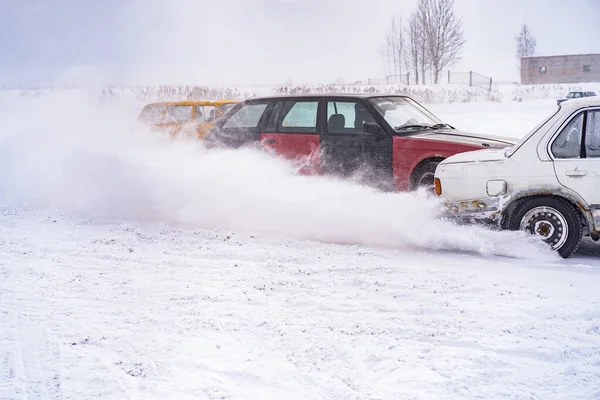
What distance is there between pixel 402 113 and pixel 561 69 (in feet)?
209

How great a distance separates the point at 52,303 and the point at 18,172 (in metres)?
7.35

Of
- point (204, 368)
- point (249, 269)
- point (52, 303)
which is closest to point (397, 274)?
point (249, 269)

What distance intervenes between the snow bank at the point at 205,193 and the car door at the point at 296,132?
0.58ft

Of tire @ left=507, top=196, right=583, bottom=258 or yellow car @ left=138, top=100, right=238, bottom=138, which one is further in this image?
yellow car @ left=138, top=100, right=238, bottom=138

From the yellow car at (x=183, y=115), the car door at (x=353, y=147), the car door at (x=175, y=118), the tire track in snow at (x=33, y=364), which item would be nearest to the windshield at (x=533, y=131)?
the car door at (x=353, y=147)

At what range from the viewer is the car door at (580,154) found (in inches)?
217

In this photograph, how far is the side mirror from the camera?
7508mm

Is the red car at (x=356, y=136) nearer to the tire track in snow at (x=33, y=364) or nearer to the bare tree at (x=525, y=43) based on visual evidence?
the tire track in snow at (x=33, y=364)

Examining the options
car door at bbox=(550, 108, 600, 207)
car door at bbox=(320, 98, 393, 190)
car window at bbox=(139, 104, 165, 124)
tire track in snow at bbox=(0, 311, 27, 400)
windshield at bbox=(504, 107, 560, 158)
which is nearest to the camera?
tire track in snow at bbox=(0, 311, 27, 400)

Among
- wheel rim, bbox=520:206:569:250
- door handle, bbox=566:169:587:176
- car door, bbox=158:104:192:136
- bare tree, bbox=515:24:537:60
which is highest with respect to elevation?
bare tree, bbox=515:24:537:60

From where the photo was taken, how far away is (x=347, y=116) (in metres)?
7.89

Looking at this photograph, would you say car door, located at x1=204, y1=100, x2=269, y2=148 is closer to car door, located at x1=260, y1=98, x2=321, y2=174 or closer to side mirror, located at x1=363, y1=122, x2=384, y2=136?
car door, located at x1=260, y1=98, x2=321, y2=174

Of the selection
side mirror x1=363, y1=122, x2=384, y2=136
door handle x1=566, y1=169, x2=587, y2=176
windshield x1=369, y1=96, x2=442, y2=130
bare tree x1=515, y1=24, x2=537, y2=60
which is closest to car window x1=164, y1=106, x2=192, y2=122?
windshield x1=369, y1=96, x2=442, y2=130

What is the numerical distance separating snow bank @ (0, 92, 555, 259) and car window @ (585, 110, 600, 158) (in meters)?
1.06
